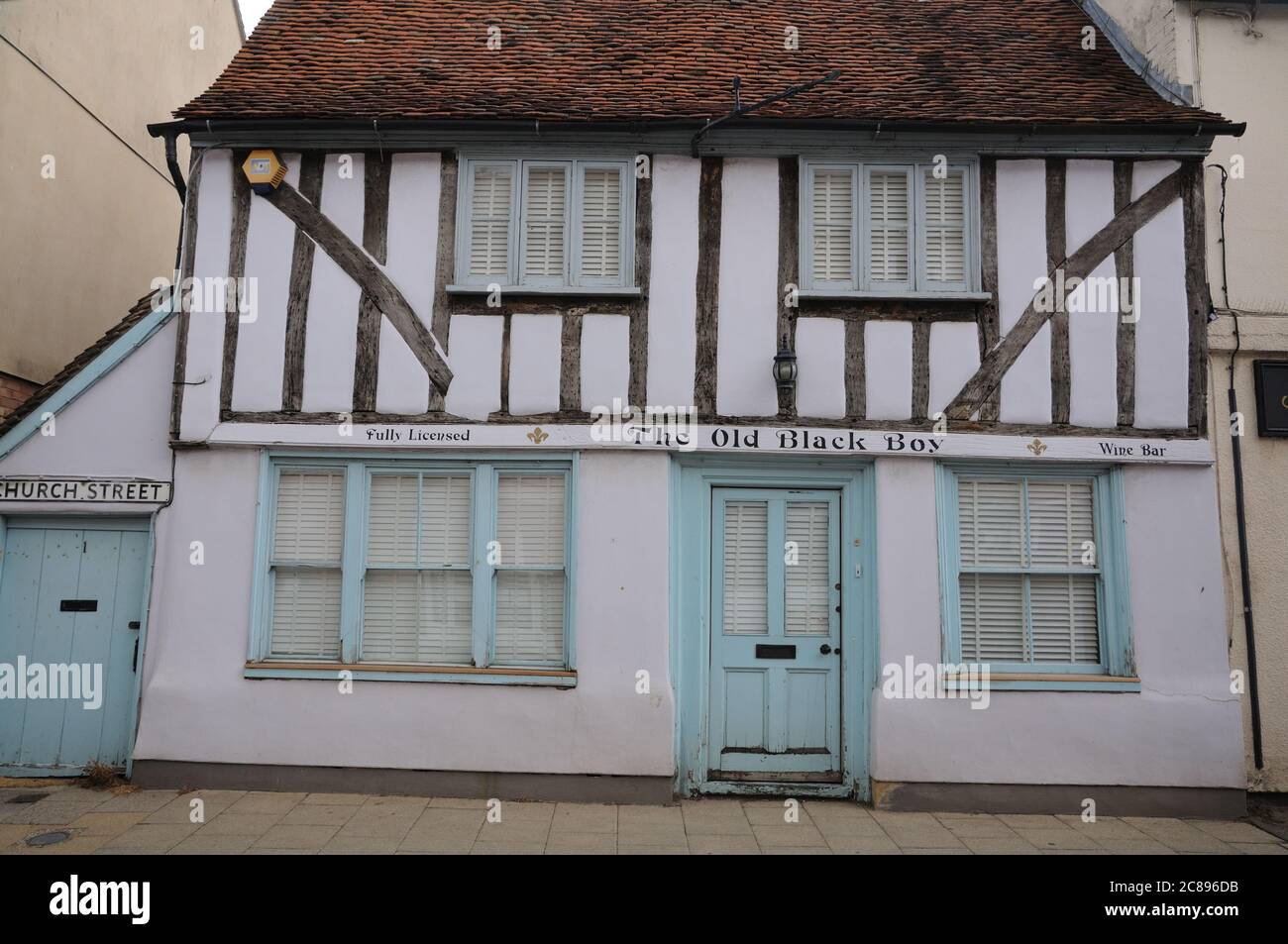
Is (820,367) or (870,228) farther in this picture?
(870,228)

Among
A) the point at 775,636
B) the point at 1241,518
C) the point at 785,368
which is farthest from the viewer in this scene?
the point at 1241,518

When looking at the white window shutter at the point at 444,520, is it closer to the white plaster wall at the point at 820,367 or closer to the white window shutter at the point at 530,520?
the white window shutter at the point at 530,520

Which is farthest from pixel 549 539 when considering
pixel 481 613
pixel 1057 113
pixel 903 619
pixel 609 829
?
pixel 1057 113

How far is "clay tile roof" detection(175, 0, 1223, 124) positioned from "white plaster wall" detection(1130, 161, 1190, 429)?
0.77 meters

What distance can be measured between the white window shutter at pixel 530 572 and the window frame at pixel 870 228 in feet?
8.96

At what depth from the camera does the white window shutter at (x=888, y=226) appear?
7.15 metres

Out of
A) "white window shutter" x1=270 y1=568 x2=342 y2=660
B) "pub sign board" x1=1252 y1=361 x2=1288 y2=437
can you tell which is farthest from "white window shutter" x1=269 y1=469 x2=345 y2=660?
"pub sign board" x1=1252 y1=361 x2=1288 y2=437

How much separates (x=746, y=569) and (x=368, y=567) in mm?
A: 3044

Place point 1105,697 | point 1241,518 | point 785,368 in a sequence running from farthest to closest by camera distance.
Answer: point 1241,518, point 785,368, point 1105,697

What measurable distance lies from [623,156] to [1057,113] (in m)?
3.58

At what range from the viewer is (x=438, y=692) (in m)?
6.71

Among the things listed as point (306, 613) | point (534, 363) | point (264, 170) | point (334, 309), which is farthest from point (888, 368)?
point (264, 170)

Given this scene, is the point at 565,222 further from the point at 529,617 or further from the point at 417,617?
the point at 417,617

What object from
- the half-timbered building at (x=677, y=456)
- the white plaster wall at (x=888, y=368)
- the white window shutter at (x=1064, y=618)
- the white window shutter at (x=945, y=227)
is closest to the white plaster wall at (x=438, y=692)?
the half-timbered building at (x=677, y=456)
